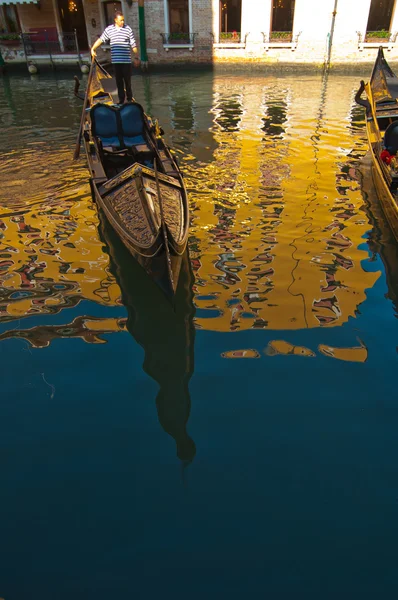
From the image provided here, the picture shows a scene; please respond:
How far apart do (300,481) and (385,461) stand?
510 millimetres

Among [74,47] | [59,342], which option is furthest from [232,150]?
[74,47]

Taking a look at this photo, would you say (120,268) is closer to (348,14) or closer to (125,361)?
(125,361)

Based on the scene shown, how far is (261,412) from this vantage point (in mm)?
2668

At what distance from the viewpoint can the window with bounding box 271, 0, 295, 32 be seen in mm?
17422

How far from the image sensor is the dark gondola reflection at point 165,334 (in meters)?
2.68

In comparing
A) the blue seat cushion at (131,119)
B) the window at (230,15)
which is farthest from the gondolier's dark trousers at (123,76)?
the window at (230,15)

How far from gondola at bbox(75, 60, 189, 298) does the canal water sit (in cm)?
45

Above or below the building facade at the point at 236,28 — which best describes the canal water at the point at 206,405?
below

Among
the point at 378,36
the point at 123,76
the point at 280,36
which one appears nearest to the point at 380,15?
the point at 378,36

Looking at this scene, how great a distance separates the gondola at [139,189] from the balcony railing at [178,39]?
11264 millimetres

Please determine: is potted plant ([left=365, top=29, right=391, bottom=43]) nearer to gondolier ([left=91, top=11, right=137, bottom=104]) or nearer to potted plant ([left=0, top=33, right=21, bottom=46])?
gondolier ([left=91, top=11, right=137, bottom=104])

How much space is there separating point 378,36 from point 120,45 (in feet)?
39.5

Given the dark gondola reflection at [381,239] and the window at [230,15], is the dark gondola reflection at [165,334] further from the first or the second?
the window at [230,15]

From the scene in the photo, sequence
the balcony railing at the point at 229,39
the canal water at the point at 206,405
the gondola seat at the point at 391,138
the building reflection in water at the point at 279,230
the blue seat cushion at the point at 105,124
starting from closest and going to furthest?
the canal water at the point at 206,405
the building reflection in water at the point at 279,230
the gondola seat at the point at 391,138
the blue seat cushion at the point at 105,124
the balcony railing at the point at 229,39
